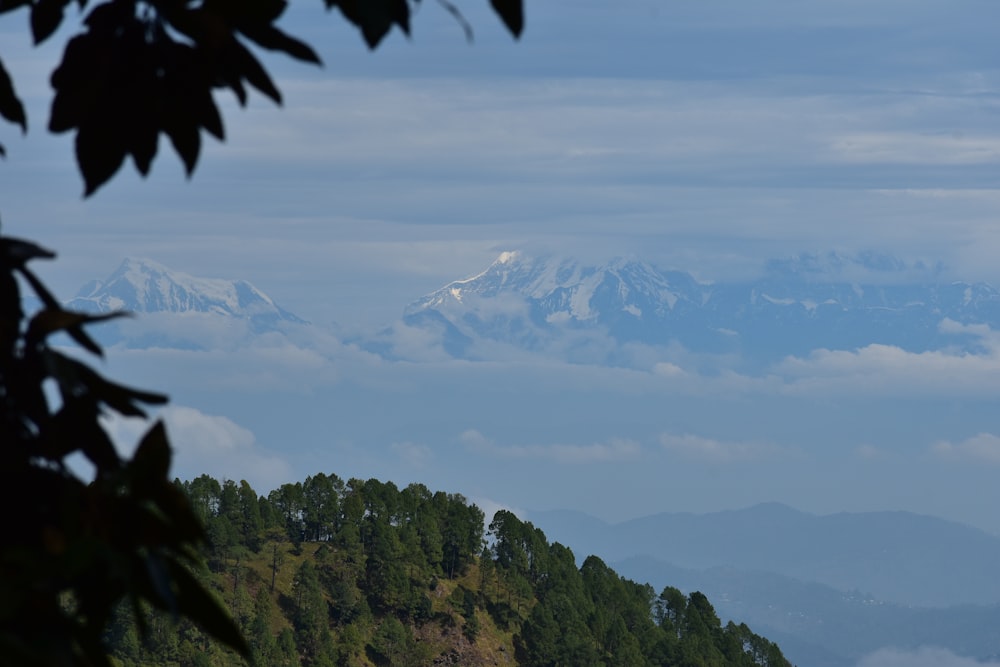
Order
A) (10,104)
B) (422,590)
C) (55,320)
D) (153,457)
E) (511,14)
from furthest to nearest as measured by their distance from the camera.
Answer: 1. (422,590)
2. (10,104)
3. (511,14)
4. (55,320)
5. (153,457)

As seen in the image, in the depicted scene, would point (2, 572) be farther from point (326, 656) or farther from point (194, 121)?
point (326, 656)

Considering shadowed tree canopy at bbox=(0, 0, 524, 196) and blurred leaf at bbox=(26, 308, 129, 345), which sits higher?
shadowed tree canopy at bbox=(0, 0, 524, 196)

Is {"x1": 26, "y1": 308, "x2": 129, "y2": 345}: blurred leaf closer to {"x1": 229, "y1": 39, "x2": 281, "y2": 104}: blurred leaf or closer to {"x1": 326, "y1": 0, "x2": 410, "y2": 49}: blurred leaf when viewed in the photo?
{"x1": 229, "y1": 39, "x2": 281, "y2": 104}: blurred leaf

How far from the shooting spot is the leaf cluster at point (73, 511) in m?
3.27

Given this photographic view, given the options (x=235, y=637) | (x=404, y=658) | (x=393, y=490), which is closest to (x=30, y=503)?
(x=235, y=637)

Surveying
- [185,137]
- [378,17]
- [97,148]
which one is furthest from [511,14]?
[97,148]

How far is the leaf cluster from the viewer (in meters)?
3.27

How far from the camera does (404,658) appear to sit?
144 meters

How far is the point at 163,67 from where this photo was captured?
14.5 ft

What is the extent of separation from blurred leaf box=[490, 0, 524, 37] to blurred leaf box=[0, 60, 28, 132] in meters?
2.25

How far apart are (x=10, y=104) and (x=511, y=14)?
7.72 ft

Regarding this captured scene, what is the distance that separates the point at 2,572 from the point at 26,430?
819 millimetres

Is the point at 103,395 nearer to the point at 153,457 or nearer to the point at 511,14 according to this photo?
the point at 153,457

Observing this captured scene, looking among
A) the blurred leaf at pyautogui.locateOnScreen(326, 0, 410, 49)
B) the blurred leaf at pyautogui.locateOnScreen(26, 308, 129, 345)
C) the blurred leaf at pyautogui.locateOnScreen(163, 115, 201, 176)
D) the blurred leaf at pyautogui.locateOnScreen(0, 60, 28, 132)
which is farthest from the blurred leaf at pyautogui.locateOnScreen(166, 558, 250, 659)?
the blurred leaf at pyautogui.locateOnScreen(0, 60, 28, 132)
